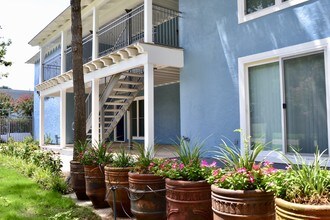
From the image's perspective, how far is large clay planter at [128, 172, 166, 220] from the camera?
15.1 ft

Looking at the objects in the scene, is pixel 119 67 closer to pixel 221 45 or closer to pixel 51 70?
pixel 221 45

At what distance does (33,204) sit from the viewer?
635 cm

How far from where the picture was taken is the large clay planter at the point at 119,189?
207 inches

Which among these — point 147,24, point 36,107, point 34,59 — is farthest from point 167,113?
point 34,59

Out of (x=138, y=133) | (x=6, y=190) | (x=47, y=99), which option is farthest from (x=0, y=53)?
(x=6, y=190)

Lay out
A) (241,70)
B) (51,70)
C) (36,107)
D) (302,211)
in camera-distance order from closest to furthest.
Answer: (302,211) → (241,70) → (51,70) → (36,107)

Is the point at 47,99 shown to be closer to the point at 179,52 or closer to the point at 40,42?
the point at 40,42

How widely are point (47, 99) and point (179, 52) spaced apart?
1453 cm

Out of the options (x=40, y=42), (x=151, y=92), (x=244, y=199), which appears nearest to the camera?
(x=244, y=199)

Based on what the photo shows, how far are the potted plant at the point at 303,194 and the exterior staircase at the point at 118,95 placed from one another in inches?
327

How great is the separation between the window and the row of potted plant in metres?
2.11

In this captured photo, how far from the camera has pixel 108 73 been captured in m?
10.6

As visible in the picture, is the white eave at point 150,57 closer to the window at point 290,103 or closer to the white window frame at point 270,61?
the white window frame at point 270,61

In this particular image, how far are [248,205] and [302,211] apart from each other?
591 mm
